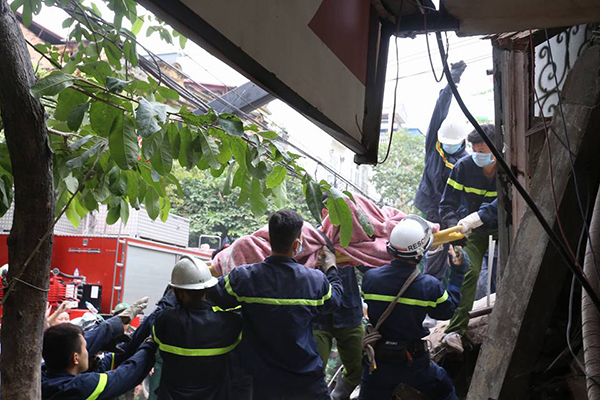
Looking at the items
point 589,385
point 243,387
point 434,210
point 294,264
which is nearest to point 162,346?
point 243,387

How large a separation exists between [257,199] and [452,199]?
4.03 metres

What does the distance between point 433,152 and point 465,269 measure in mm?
2149

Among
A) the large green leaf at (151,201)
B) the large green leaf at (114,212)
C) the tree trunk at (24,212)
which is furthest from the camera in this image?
the large green leaf at (114,212)

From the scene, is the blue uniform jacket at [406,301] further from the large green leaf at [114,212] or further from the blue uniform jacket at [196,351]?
the large green leaf at [114,212]

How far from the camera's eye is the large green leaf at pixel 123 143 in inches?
84.0

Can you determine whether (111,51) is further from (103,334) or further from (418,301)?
(418,301)

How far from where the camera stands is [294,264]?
4.21 meters

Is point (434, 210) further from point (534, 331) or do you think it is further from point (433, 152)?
point (534, 331)

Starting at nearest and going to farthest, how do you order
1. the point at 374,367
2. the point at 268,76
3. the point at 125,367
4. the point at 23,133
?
1. the point at 268,76
2. the point at 23,133
3. the point at 125,367
4. the point at 374,367

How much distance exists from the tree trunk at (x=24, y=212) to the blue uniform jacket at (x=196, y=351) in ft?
Result: 5.71

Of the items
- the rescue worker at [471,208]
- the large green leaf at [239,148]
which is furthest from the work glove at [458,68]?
the large green leaf at [239,148]

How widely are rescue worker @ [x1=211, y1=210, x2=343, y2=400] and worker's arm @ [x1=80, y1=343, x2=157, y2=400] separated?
66 centimetres

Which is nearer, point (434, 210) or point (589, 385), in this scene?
point (589, 385)

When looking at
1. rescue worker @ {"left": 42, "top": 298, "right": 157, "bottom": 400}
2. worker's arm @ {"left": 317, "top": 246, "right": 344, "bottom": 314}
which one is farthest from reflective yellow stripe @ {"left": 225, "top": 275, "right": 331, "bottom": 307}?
rescue worker @ {"left": 42, "top": 298, "right": 157, "bottom": 400}
